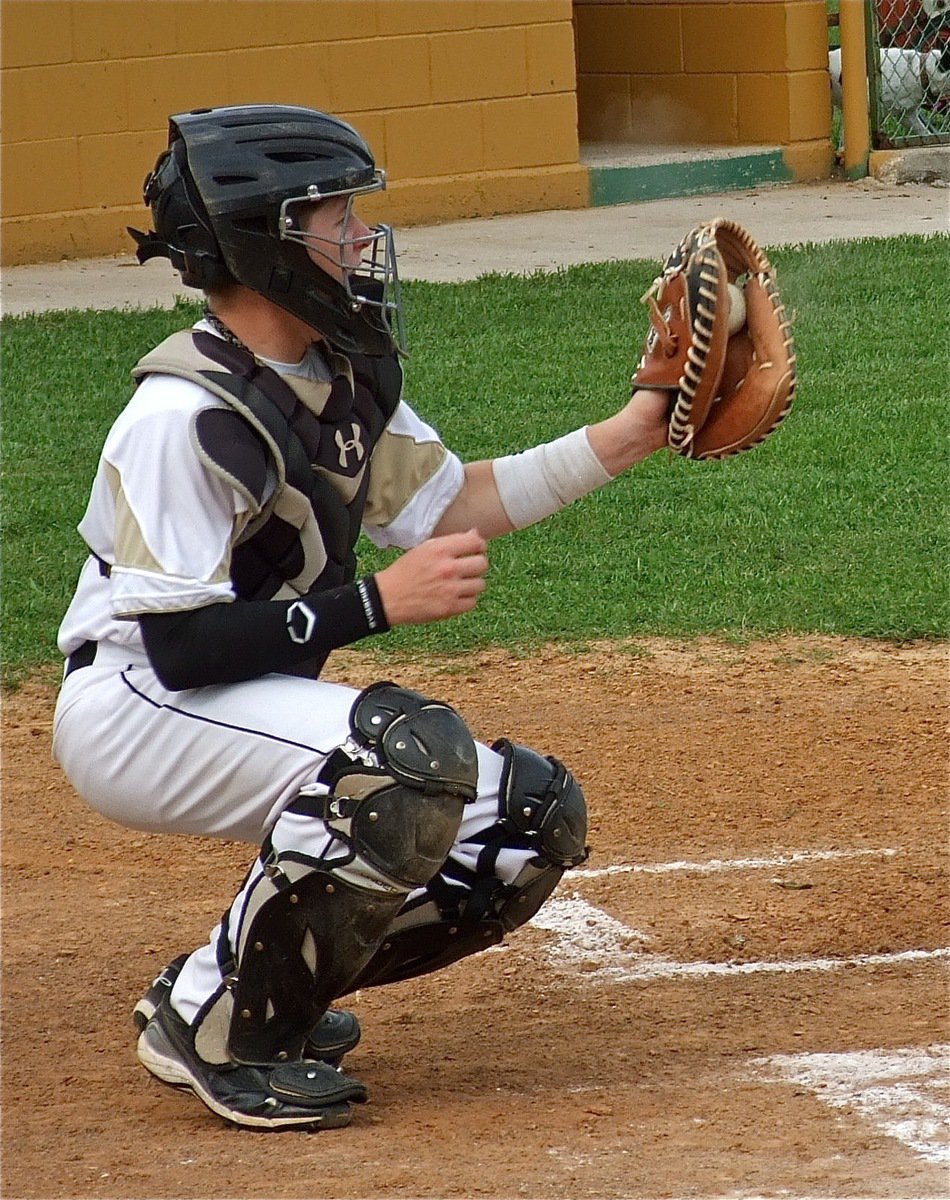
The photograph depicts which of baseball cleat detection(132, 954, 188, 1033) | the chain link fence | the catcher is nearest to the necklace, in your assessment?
the catcher

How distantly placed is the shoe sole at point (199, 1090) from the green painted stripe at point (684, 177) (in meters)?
9.70

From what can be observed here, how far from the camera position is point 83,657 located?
3.28 meters

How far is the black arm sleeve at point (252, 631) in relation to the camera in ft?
9.68

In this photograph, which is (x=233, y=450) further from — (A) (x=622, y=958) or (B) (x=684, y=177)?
(B) (x=684, y=177)

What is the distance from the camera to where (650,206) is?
40.1 ft

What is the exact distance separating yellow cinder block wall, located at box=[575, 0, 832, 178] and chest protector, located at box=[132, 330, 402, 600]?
10.0 meters

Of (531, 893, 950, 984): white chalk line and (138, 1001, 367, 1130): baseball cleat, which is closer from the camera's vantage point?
(138, 1001, 367, 1130): baseball cleat

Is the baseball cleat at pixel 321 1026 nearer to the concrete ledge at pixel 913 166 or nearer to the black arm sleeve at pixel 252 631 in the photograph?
the black arm sleeve at pixel 252 631

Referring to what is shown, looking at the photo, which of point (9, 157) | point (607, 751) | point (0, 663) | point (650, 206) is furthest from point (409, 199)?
point (607, 751)

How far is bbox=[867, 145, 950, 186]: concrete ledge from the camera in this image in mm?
12531

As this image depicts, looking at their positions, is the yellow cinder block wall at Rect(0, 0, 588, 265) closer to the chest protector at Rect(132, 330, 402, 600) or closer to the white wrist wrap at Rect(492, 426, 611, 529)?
the white wrist wrap at Rect(492, 426, 611, 529)

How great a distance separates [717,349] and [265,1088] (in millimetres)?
1527

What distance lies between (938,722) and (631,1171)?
98.5 inches

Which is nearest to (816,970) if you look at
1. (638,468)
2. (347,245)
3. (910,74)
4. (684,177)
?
(347,245)
